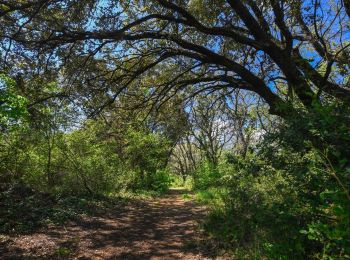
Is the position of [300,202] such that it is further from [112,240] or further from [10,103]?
[10,103]

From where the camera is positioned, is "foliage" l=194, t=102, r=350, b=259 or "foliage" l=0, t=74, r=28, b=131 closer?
"foliage" l=194, t=102, r=350, b=259

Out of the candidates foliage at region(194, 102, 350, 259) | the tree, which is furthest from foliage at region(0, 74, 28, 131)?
foliage at region(194, 102, 350, 259)

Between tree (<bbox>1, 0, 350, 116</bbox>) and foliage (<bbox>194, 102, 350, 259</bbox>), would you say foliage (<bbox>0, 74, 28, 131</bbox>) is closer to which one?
tree (<bbox>1, 0, 350, 116</bbox>)

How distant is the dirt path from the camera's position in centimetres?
597

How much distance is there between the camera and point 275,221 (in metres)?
4.32

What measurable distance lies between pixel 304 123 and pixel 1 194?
7772mm

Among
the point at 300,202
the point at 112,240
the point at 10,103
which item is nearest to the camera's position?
the point at 300,202

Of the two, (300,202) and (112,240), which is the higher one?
(300,202)

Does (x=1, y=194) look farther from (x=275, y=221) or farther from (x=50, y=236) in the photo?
(x=275, y=221)

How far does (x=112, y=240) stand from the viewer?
7180 mm

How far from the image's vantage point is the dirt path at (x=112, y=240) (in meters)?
5.97

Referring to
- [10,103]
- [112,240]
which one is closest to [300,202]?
[112,240]

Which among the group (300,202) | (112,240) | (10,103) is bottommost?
(112,240)

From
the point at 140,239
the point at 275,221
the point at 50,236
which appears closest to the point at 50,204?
the point at 50,236
